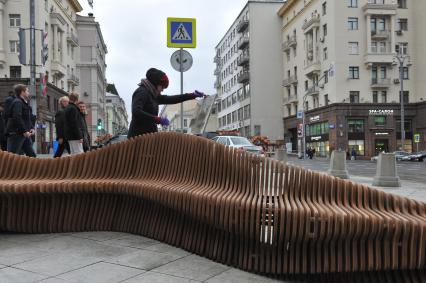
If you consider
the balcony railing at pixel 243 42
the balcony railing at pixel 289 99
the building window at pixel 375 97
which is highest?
the balcony railing at pixel 243 42

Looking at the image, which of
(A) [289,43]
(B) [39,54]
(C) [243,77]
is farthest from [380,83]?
(B) [39,54]

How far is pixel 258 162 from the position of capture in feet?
13.2

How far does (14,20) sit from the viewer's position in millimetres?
48000

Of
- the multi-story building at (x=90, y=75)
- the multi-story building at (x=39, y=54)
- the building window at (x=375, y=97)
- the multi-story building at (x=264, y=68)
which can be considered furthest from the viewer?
the multi-story building at (x=90, y=75)

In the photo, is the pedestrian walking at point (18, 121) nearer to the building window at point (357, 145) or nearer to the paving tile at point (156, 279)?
the paving tile at point (156, 279)

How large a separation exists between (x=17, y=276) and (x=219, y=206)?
1637 mm

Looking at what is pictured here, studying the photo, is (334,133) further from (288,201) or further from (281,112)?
(288,201)

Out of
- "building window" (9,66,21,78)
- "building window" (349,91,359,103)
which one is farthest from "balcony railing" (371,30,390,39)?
"building window" (9,66,21,78)

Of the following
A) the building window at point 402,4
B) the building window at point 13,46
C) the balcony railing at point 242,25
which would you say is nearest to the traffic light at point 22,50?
the building window at point 13,46

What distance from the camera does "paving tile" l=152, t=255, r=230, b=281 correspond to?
3.65m

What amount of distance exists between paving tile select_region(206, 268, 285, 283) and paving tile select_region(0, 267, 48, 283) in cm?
131

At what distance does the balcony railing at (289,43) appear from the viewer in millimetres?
69500

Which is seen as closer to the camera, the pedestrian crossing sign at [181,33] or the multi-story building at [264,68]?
the pedestrian crossing sign at [181,33]

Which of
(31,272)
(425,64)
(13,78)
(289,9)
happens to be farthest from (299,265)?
(289,9)
